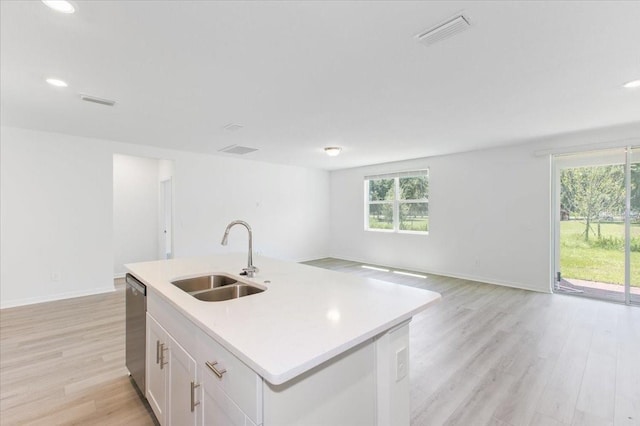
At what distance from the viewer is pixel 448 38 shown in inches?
72.2

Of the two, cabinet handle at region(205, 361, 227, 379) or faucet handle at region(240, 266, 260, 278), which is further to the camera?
faucet handle at region(240, 266, 260, 278)

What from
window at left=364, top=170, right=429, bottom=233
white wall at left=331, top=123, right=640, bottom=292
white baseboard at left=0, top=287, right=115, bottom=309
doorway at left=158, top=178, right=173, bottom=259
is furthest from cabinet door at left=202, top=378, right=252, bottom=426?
window at left=364, top=170, right=429, bottom=233

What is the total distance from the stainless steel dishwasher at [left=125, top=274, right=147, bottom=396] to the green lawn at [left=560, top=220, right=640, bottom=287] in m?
5.75

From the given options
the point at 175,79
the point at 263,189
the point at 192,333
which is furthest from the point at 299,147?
the point at 192,333

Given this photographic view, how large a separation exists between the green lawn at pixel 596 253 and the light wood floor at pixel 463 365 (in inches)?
24.5

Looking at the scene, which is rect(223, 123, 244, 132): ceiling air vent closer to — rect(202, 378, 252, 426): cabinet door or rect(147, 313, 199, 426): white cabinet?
rect(147, 313, 199, 426): white cabinet

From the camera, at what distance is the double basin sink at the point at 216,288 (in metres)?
1.83

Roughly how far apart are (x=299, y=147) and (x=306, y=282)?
11.8ft

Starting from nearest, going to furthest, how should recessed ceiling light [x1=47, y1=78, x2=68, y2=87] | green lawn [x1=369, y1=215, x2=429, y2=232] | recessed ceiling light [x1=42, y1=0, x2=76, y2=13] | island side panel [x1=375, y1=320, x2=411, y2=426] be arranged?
island side panel [x1=375, y1=320, x2=411, y2=426] → recessed ceiling light [x1=42, y1=0, x2=76, y2=13] → recessed ceiling light [x1=47, y1=78, x2=68, y2=87] → green lawn [x1=369, y1=215, x2=429, y2=232]

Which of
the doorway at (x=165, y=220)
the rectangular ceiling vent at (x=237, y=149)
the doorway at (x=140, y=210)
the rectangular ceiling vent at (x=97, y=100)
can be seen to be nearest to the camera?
the rectangular ceiling vent at (x=97, y=100)

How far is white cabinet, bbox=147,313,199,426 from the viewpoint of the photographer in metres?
1.33

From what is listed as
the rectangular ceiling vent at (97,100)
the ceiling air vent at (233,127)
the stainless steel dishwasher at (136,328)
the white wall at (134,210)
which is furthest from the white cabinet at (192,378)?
the white wall at (134,210)

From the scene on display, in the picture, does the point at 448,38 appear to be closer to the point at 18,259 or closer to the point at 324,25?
the point at 324,25

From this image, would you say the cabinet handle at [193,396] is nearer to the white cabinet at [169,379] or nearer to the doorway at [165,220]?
the white cabinet at [169,379]
